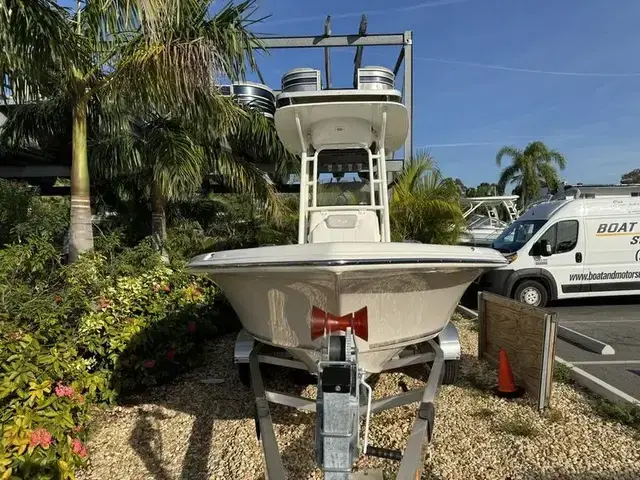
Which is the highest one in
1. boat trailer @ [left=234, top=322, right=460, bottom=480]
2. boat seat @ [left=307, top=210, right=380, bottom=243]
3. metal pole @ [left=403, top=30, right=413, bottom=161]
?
metal pole @ [left=403, top=30, right=413, bottom=161]

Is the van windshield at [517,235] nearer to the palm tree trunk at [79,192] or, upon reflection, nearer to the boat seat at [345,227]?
the boat seat at [345,227]

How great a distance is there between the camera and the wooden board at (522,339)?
390cm

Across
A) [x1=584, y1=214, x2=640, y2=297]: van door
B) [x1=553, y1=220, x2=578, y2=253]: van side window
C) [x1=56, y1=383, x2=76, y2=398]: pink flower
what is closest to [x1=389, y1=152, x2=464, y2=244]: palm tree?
[x1=553, y1=220, x2=578, y2=253]: van side window

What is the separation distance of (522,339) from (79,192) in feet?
18.0

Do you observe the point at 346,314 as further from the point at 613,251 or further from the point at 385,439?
the point at 613,251

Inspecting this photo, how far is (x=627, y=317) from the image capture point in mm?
8180

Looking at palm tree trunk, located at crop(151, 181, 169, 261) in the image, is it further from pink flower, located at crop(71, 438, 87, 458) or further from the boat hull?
the boat hull

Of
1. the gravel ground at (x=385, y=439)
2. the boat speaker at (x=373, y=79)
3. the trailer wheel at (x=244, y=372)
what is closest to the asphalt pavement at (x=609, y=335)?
the gravel ground at (x=385, y=439)

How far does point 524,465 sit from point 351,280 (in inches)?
73.3

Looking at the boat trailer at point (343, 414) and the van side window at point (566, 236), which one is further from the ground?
the van side window at point (566, 236)

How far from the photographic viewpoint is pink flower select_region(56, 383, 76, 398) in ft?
10.6

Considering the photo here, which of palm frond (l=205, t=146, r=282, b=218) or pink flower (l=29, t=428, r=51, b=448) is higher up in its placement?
palm frond (l=205, t=146, r=282, b=218)

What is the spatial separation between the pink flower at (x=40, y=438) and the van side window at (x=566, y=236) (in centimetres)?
847

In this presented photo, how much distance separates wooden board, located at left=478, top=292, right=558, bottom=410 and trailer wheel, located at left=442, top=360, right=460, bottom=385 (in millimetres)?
568
